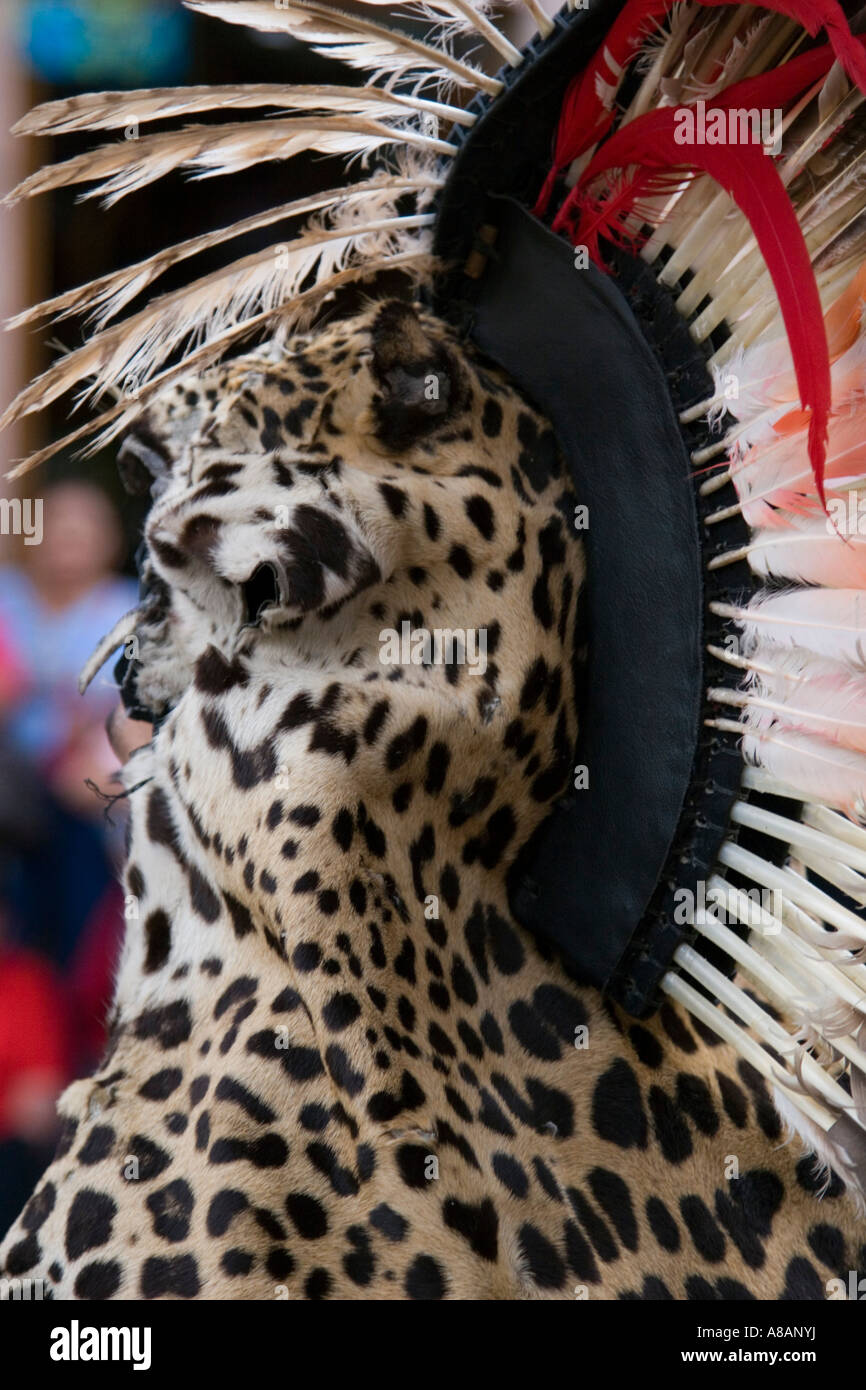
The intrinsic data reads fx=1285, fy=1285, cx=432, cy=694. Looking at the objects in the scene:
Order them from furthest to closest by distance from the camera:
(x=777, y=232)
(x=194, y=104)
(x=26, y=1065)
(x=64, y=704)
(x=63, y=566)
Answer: (x=63, y=566) < (x=64, y=704) < (x=26, y=1065) < (x=194, y=104) < (x=777, y=232)

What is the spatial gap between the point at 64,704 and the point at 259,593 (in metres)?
1.30

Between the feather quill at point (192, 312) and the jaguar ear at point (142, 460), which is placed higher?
the feather quill at point (192, 312)

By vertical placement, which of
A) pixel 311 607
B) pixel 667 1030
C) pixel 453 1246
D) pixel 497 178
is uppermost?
pixel 497 178

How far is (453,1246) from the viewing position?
0.86 m

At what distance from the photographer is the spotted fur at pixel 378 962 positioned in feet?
2.86

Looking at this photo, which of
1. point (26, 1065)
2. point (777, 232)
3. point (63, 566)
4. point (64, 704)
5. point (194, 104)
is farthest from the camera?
point (63, 566)

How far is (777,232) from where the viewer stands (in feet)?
2.78

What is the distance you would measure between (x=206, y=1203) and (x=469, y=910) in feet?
0.91

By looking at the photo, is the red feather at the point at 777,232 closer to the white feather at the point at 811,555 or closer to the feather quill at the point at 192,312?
the white feather at the point at 811,555

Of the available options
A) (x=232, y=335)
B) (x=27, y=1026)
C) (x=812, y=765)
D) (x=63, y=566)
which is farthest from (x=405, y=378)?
(x=63, y=566)

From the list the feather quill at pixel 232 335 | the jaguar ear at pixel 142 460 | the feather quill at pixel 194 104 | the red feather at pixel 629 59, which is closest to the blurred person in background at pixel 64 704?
the jaguar ear at pixel 142 460

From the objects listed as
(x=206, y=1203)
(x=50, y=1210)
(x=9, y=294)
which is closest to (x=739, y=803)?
(x=206, y=1203)

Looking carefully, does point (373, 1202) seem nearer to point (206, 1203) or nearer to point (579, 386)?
point (206, 1203)

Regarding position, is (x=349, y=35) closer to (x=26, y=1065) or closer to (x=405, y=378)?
(x=405, y=378)
